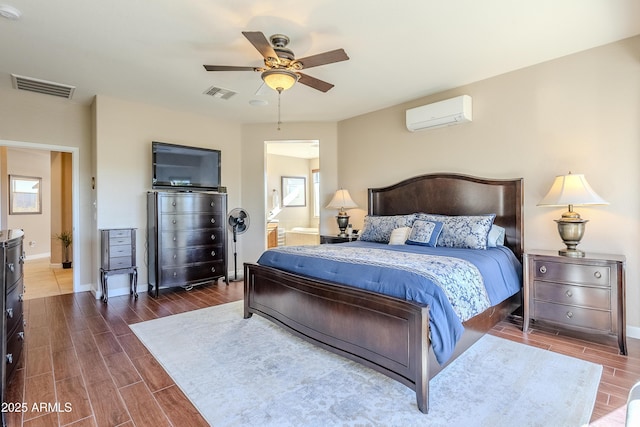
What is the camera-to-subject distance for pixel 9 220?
721 centimetres

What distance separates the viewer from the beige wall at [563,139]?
117 inches

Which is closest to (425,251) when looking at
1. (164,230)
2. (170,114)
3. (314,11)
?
(314,11)

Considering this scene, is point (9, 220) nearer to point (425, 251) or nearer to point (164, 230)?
point (164, 230)

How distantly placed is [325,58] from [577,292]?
2.96 metres

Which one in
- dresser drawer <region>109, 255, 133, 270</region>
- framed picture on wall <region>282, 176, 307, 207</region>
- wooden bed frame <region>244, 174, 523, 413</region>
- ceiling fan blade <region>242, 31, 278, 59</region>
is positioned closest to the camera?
wooden bed frame <region>244, 174, 523, 413</region>

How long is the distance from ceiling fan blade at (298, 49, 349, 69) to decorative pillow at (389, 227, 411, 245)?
6.85 feet

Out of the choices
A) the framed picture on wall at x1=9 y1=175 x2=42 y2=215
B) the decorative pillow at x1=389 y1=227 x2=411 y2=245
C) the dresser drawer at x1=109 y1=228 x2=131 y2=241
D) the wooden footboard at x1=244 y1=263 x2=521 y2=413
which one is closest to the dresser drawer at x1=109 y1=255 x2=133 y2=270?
the dresser drawer at x1=109 y1=228 x2=131 y2=241

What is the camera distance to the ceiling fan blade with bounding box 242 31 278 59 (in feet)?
7.15

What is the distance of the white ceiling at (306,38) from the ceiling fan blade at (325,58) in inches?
12.3

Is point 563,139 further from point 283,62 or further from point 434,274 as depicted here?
point 283,62

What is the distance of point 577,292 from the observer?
2828 millimetres

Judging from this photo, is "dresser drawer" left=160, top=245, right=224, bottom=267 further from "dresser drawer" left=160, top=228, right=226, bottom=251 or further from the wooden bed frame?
the wooden bed frame

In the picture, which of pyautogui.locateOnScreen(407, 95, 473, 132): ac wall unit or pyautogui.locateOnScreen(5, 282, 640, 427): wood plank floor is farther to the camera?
pyautogui.locateOnScreen(407, 95, 473, 132): ac wall unit

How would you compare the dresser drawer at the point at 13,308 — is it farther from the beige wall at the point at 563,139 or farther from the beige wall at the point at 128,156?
the beige wall at the point at 563,139
